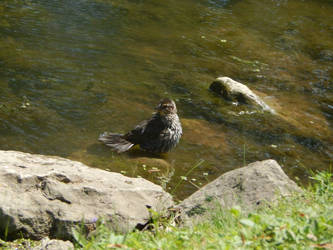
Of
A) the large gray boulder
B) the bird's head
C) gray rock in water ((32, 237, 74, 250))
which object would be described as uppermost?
the large gray boulder

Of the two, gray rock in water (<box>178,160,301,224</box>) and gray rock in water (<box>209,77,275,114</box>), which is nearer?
gray rock in water (<box>178,160,301,224</box>)

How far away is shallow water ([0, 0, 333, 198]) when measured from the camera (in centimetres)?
805

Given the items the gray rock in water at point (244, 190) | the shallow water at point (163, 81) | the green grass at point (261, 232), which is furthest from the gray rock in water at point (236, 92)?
the green grass at point (261, 232)

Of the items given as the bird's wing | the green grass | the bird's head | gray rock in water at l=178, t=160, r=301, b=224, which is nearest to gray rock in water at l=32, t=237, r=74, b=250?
the green grass

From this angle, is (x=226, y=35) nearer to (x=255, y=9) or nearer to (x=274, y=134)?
(x=255, y=9)

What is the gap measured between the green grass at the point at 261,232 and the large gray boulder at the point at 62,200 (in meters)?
0.75

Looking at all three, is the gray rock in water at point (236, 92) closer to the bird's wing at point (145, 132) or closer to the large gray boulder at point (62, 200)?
the bird's wing at point (145, 132)

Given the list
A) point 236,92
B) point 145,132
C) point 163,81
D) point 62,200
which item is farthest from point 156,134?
point 62,200

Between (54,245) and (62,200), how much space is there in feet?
1.72

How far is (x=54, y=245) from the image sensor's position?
436cm

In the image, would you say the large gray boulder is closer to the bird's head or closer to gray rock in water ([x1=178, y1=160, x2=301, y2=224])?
gray rock in water ([x1=178, y1=160, x2=301, y2=224])

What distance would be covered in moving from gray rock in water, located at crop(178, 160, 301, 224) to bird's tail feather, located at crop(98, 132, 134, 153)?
2.71m

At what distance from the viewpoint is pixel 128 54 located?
1177cm

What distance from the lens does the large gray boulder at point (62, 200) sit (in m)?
4.57
